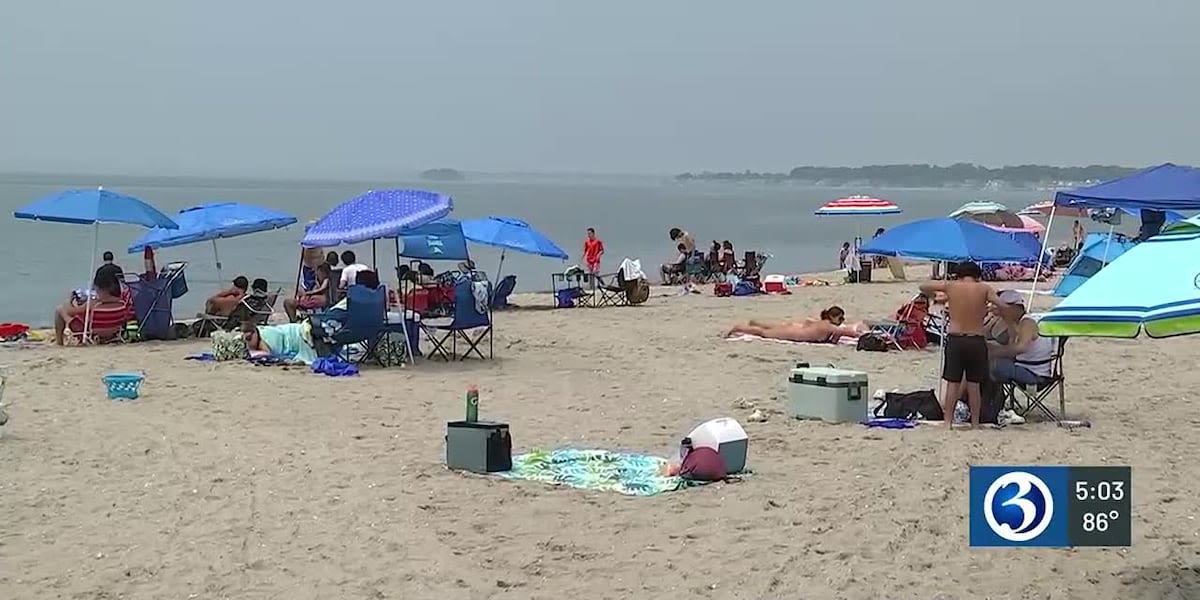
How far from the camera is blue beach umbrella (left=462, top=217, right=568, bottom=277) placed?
15438 millimetres

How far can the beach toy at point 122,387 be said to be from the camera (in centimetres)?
881

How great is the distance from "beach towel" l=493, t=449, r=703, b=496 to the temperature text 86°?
186cm

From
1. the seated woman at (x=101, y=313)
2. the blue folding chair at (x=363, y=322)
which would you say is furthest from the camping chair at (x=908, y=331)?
the seated woman at (x=101, y=313)

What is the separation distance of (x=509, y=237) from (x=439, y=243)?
241 centimetres

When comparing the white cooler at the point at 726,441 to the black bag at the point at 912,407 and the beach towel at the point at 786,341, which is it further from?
the beach towel at the point at 786,341

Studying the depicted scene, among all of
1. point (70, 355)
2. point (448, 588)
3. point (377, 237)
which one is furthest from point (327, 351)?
point (448, 588)

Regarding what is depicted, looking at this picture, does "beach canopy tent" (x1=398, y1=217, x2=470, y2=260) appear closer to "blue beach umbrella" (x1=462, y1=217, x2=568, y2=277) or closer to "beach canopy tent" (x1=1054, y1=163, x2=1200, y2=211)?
"blue beach umbrella" (x1=462, y1=217, x2=568, y2=277)

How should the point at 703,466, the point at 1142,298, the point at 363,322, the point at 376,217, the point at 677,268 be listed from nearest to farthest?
the point at 1142,298, the point at 703,466, the point at 363,322, the point at 376,217, the point at 677,268

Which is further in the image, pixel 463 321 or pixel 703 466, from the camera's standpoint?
pixel 463 321

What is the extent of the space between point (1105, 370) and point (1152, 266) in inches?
267

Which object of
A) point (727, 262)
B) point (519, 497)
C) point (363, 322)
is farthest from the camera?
point (727, 262)

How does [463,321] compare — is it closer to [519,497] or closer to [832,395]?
[832,395]

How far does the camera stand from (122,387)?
8836mm

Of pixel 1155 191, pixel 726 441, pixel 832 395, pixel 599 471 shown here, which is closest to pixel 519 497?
pixel 599 471
